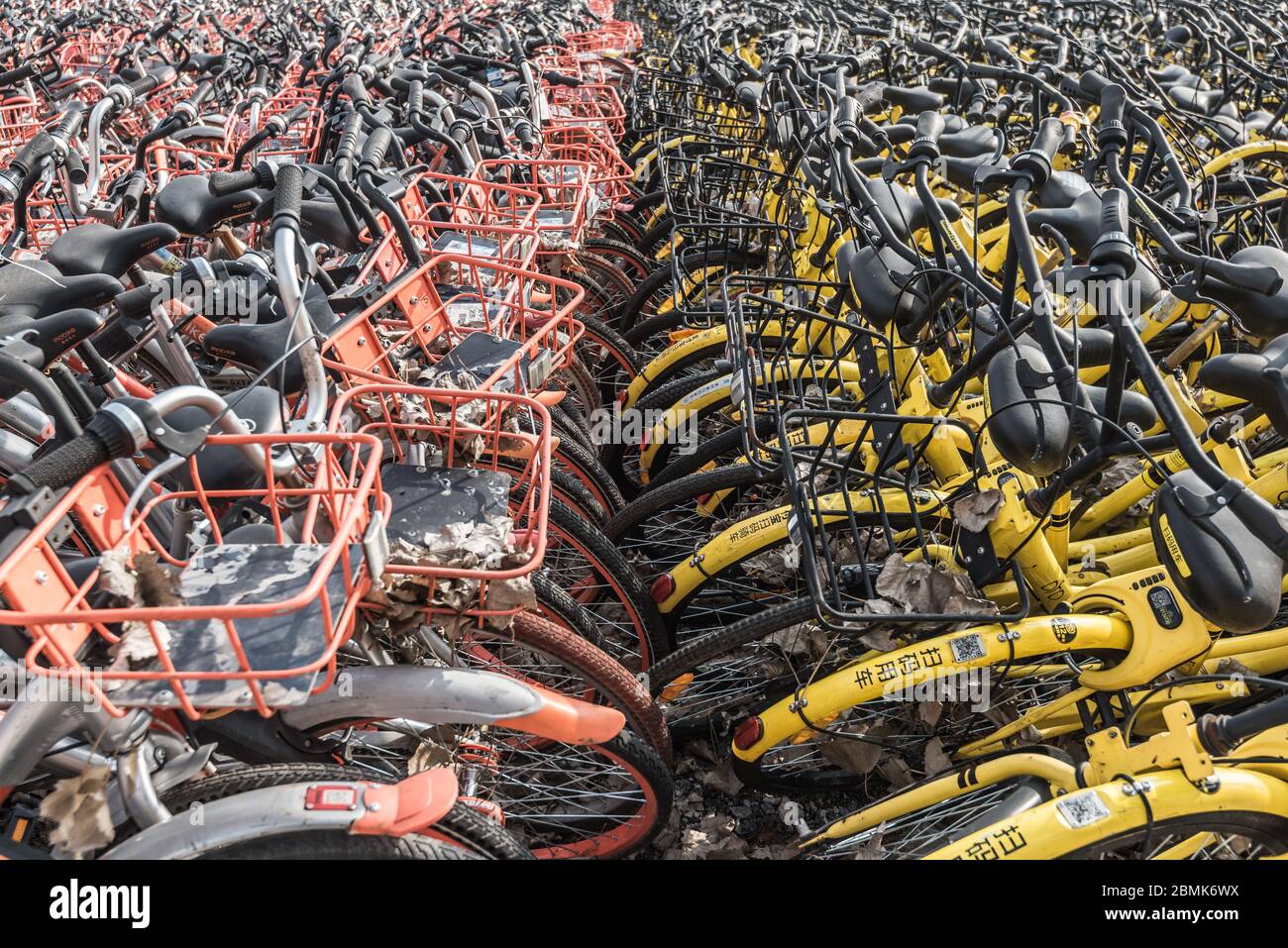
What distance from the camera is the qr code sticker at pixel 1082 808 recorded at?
170 cm

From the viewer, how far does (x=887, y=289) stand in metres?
2.43

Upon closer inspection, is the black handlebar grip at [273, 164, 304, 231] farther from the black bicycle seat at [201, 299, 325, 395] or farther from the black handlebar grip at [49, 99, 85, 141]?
→ the black handlebar grip at [49, 99, 85, 141]

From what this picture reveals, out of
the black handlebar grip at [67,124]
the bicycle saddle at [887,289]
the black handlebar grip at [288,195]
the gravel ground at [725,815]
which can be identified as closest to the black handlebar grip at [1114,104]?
the bicycle saddle at [887,289]

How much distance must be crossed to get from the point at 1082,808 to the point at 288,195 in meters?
2.31

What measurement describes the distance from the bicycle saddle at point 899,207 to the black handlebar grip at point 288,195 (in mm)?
1635

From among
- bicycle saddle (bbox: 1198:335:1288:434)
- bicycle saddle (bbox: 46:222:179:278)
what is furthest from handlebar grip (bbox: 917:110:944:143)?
bicycle saddle (bbox: 46:222:179:278)

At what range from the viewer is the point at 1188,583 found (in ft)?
5.10

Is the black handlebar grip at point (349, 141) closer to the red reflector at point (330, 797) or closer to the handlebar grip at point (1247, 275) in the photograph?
the red reflector at point (330, 797)

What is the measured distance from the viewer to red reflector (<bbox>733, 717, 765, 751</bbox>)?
7.74ft

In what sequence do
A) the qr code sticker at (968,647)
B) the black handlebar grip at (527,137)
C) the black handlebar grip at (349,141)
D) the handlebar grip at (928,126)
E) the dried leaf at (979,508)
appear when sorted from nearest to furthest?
the qr code sticker at (968,647) < the dried leaf at (979,508) < the handlebar grip at (928,126) < the black handlebar grip at (349,141) < the black handlebar grip at (527,137)

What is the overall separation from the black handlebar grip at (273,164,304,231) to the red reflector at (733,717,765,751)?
1.77 meters

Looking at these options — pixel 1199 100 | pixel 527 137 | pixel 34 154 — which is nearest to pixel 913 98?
pixel 527 137

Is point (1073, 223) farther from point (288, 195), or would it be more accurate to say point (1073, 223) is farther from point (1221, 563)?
point (288, 195)

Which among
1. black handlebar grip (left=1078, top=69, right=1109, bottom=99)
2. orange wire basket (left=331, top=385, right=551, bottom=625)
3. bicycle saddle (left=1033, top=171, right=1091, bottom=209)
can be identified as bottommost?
orange wire basket (left=331, top=385, right=551, bottom=625)
